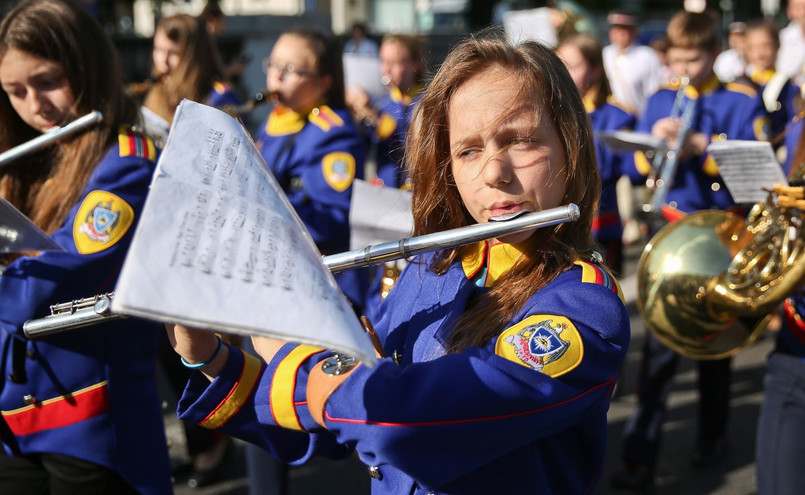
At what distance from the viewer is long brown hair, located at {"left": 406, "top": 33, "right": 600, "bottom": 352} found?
4.57ft

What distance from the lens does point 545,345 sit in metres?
1.22

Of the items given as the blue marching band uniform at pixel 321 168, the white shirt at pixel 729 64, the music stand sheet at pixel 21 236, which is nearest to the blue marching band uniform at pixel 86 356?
the music stand sheet at pixel 21 236

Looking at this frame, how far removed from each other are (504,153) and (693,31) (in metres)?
2.93

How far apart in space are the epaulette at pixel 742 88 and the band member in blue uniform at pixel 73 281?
9.29 ft

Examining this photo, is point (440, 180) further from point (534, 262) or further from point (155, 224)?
point (155, 224)

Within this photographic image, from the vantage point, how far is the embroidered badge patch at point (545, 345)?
121 centimetres

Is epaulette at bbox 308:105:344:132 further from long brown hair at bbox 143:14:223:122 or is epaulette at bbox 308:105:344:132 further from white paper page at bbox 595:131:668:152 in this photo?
white paper page at bbox 595:131:668:152

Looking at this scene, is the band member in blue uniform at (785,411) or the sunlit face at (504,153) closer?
the sunlit face at (504,153)

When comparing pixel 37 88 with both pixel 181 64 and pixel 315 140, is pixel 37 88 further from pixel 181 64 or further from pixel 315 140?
pixel 181 64

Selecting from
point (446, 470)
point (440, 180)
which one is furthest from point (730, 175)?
point (446, 470)

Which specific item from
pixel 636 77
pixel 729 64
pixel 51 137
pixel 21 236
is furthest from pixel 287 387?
pixel 729 64

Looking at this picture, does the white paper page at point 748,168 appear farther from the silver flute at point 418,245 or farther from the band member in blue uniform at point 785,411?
the silver flute at point 418,245

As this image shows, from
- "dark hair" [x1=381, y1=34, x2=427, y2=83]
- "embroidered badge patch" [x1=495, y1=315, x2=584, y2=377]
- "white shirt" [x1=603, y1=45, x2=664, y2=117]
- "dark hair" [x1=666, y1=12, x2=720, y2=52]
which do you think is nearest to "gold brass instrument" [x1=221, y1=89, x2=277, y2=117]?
"dark hair" [x1=381, y1=34, x2=427, y2=83]

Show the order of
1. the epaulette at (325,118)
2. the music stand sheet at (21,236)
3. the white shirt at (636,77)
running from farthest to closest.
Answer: the white shirt at (636,77) < the epaulette at (325,118) < the music stand sheet at (21,236)
